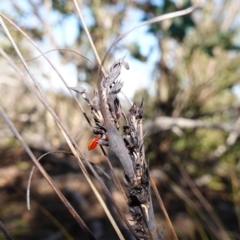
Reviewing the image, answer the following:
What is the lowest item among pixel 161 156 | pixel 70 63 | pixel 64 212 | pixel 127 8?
pixel 64 212

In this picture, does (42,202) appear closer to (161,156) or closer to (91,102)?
(161,156)

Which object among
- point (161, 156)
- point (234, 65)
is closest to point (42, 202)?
point (161, 156)

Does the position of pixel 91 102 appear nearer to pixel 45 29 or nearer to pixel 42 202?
pixel 42 202

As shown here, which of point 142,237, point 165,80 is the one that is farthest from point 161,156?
point 142,237

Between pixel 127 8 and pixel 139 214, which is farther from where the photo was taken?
pixel 127 8

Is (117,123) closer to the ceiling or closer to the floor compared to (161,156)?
closer to the floor

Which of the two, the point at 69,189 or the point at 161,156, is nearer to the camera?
the point at 69,189

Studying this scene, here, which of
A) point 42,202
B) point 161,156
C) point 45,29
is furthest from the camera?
point 161,156

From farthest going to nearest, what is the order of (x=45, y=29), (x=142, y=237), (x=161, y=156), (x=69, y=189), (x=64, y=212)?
(x=161, y=156) < (x=45, y=29) < (x=69, y=189) < (x=64, y=212) < (x=142, y=237)

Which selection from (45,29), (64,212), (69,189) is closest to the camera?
(64,212)
